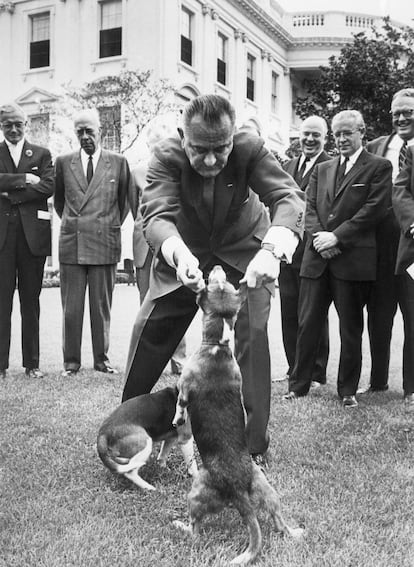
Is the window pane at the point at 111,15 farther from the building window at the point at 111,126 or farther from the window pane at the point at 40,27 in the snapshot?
the building window at the point at 111,126

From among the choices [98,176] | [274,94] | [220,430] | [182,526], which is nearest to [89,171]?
[98,176]

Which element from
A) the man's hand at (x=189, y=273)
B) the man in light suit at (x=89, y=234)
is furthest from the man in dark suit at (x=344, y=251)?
the man's hand at (x=189, y=273)

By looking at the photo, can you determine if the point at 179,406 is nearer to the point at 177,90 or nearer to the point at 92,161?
the point at 92,161

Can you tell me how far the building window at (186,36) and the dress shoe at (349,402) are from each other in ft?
89.7

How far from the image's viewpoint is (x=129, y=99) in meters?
27.6

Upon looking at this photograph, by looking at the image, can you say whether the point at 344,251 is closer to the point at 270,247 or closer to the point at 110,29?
the point at 270,247

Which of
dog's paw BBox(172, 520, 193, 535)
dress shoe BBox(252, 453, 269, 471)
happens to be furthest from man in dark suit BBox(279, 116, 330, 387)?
dog's paw BBox(172, 520, 193, 535)

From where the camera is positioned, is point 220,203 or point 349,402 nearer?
point 220,203

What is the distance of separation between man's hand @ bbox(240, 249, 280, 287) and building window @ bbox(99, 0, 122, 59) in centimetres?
2832

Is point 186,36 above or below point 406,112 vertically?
above

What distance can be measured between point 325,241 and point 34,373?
3267 mm

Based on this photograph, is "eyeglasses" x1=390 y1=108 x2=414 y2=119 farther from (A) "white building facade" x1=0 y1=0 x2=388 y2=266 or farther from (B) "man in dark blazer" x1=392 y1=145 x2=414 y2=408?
(A) "white building facade" x1=0 y1=0 x2=388 y2=266

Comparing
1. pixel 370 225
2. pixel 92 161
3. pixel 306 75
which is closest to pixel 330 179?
pixel 370 225

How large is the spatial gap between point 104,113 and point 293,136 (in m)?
15.0
